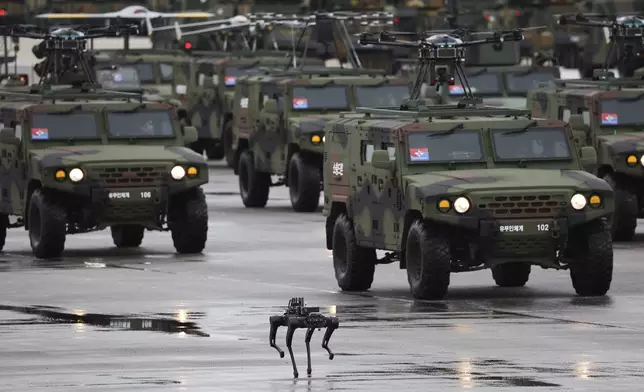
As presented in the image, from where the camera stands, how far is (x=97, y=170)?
24.6 metres

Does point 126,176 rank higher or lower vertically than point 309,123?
higher

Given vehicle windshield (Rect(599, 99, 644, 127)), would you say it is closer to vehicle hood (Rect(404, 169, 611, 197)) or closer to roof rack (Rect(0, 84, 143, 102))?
roof rack (Rect(0, 84, 143, 102))

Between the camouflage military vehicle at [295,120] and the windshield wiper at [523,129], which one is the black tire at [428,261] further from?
the camouflage military vehicle at [295,120]

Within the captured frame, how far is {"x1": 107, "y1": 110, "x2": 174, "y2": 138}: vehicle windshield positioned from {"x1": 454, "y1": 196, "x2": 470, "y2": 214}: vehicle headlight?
7.84 meters

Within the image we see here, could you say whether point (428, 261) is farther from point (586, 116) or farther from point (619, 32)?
point (619, 32)

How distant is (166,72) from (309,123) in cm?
1347

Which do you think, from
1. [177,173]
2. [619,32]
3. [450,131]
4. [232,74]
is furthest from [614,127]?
[232,74]

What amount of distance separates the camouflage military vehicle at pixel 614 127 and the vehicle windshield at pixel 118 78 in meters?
15.9

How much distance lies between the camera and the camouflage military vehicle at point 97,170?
24672mm

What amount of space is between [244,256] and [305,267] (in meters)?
1.81

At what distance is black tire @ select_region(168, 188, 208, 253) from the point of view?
25359 millimetres

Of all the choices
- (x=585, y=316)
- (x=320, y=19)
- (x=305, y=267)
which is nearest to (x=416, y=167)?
(x=585, y=316)

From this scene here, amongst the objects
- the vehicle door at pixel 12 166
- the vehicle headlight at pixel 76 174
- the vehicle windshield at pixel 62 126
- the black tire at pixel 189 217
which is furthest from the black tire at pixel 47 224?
the black tire at pixel 189 217

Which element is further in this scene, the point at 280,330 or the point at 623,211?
the point at 623,211
